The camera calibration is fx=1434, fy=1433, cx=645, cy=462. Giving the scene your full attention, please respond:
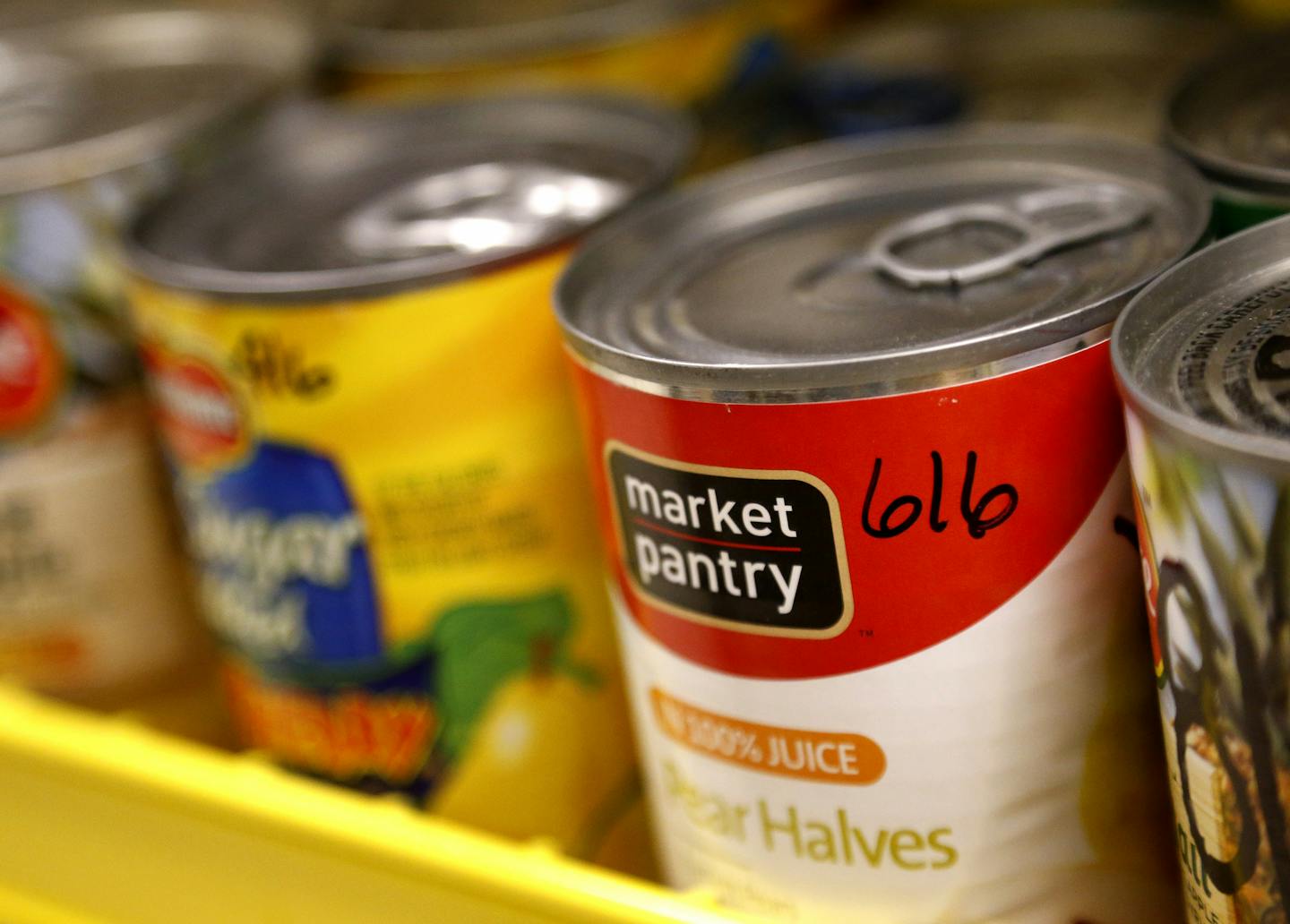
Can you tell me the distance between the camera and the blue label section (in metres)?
0.86

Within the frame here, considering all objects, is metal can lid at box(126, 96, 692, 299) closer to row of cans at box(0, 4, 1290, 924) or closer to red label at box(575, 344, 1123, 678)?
row of cans at box(0, 4, 1290, 924)

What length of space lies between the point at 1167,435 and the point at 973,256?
0.24 metres

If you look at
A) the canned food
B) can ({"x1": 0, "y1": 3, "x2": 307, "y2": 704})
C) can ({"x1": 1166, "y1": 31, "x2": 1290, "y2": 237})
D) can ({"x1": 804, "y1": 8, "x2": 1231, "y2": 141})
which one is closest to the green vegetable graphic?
can ({"x1": 1166, "y1": 31, "x2": 1290, "y2": 237})

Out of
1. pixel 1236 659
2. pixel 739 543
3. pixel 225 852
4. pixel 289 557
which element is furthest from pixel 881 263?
Answer: pixel 225 852

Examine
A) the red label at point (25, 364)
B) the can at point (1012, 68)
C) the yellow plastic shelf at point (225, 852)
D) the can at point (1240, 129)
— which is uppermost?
the can at point (1240, 129)

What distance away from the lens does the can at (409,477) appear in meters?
0.81

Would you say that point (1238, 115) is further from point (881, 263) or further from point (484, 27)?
point (484, 27)

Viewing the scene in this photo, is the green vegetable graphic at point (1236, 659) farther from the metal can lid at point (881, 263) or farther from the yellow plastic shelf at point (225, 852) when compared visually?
the yellow plastic shelf at point (225, 852)

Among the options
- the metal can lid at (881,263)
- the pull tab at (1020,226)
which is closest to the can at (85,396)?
the metal can lid at (881,263)

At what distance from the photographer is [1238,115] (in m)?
0.80

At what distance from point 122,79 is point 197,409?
54cm

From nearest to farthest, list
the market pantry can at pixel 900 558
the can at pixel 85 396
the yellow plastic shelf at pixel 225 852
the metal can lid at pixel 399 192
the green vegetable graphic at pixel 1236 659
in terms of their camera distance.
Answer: the green vegetable graphic at pixel 1236 659 → the market pantry can at pixel 900 558 → the yellow plastic shelf at pixel 225 852 → the metal can lid at pixel 399 192 → the can at pixel 85 396

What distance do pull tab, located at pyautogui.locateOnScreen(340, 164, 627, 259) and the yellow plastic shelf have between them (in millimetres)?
343

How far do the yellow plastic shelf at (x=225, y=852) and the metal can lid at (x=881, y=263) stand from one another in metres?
0.27
